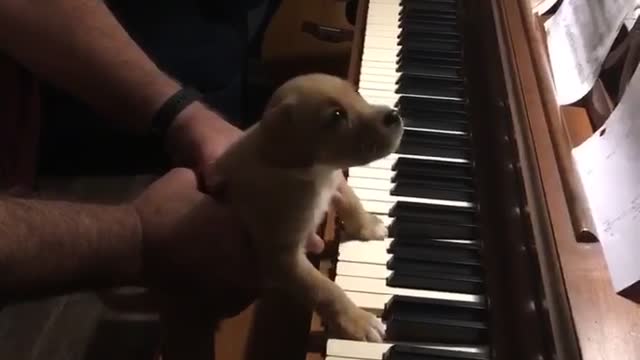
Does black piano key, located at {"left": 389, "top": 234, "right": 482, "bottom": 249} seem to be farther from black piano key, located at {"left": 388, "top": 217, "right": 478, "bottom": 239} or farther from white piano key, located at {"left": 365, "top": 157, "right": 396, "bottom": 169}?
white piano key, located at {"left": 365, "top": 157, "right": 396, "bottom": 169}

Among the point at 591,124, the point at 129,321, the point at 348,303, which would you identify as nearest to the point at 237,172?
the point at 348,303

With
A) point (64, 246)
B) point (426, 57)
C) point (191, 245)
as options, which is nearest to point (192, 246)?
point (191, 245)

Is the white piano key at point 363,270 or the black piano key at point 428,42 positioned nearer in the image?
the white piano key at point 363,270

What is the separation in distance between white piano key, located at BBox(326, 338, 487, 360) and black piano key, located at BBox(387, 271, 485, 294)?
0.28ft

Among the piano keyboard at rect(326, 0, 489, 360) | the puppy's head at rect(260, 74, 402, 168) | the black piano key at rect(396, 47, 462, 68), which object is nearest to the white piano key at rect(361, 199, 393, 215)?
the piano keyboard at rect(326, 0, 489, 360)

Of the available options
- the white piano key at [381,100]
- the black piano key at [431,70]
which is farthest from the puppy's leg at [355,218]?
the black piano key at [431,70]

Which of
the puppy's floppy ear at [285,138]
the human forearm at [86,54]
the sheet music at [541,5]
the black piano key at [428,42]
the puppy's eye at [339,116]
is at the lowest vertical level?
the black piano key at [428,42]

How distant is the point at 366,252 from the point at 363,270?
0.03 m

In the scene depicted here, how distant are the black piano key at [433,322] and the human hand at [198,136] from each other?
0.32 m

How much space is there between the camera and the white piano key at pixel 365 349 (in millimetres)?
1000

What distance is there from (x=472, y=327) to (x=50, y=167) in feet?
2.80

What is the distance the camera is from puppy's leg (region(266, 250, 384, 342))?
1.01 metres

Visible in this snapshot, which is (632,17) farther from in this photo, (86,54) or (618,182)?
(86,54)

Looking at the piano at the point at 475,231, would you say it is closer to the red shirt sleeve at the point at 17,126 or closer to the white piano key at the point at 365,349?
the white piano key at the point at 365,349
